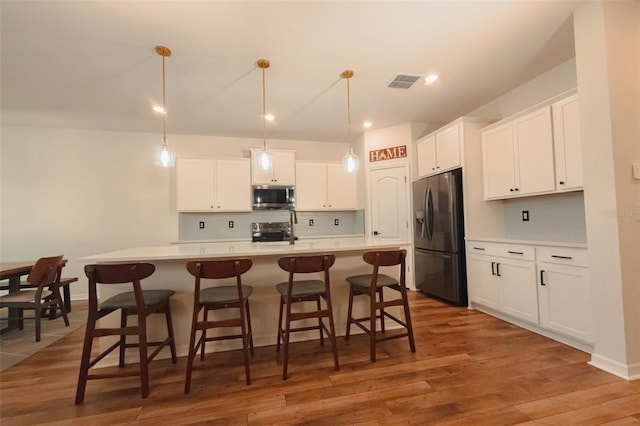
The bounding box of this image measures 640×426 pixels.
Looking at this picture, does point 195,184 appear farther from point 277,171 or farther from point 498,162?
point 498,162

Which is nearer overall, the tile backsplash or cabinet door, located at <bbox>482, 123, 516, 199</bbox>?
cabinet door, located at <bbox>482, 123, 516, 199</bbox>

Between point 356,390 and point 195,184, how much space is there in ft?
12.5

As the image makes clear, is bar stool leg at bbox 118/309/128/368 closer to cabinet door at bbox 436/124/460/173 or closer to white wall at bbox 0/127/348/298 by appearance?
white wall at bbox 0/127/348/298

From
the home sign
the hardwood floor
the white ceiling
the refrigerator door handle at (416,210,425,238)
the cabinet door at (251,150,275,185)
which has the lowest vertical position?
the hardwood floor

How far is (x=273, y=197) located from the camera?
15.5 feet

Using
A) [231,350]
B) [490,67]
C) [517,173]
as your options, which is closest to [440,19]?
[490,67]

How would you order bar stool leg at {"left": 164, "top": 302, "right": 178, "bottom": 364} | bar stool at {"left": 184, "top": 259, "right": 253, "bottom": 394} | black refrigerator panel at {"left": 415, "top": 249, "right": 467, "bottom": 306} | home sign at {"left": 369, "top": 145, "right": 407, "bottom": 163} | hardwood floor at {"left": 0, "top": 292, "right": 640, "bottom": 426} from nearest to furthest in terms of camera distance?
hardwood floor at {"left": 0, "top": 292, "right": 640, "bottom": 426} < bar stool at {"left": 184, "top": 259, "right": 253, "bottom": 394} < bar stool leg at {"left": 164, "top": 302, "right": 178, "bottom": 364} < black refrigerator panel at {"left": 415, "top": 249, "right": 467, "bottom": 306} < home sign at {"left": 369, "top": 145, "right": 407, "bottom": 163}

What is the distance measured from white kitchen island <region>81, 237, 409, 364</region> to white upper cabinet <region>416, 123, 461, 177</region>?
1.70 m

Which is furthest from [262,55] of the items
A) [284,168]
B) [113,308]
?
[113,308]

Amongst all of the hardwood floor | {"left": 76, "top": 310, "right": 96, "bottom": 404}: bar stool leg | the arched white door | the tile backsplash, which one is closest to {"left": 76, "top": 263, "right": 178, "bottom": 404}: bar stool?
{"left": 76, "top": 310, "right": 96, "bottom": 404}: bar stool leg

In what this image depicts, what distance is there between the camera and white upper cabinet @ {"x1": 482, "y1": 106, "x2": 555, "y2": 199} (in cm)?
272

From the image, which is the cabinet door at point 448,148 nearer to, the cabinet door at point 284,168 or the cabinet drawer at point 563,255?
the cabinet drawer at point 563,255

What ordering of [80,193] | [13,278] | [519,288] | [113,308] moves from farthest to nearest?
[80,193], [13,278], [519,288], [113,308]

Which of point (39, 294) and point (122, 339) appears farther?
point (39, 294)
